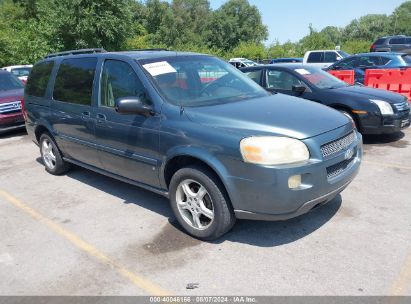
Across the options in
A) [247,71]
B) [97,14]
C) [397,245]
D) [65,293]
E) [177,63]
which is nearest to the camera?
[65,293]

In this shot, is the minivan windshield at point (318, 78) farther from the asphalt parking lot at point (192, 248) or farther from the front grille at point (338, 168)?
the front grille at point (338, 168)

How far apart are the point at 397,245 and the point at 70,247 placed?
3.08 metres

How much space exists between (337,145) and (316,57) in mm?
16954

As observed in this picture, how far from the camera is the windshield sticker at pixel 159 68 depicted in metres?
4.18

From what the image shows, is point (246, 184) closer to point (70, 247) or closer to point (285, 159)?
point (285, 159)

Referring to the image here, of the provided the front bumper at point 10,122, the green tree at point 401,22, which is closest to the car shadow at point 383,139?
the front bumper at point 10,122

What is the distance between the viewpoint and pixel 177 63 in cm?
442

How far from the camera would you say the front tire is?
355 centimetres

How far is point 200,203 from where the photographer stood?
375 centimetres

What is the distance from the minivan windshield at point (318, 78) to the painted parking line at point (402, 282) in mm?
4616

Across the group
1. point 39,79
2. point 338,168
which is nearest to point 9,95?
point 39,79

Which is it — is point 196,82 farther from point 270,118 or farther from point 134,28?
point 134,28

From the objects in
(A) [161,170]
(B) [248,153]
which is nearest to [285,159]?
(B) [248,153]

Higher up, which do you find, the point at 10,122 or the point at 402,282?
the point at 10,122
